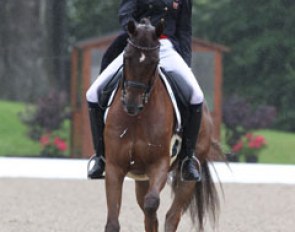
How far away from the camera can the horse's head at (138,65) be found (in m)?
7.08

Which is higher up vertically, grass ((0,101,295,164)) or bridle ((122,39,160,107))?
bridle ((122,39,160,107))

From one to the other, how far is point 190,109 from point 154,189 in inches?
46.8

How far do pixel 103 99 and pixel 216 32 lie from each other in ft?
58.3

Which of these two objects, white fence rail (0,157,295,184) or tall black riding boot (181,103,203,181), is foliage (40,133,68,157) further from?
tall black riding boot (181,103,203,181)

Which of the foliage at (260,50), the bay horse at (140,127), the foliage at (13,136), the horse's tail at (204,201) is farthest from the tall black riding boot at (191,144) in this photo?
the foliage at (260,50)

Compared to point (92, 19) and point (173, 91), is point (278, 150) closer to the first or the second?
point (92, 19)

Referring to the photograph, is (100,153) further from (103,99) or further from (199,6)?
(199,6)

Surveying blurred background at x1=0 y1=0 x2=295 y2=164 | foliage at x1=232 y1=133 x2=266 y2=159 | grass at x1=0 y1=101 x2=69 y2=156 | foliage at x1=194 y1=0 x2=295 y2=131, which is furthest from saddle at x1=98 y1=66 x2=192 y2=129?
foliage at x1=194 y1=0 x2=295 y2=131

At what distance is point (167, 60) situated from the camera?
8.22 m

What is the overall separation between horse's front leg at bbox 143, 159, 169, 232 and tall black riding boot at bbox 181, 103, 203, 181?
71 cm

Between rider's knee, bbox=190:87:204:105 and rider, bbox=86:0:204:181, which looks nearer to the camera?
rider, bbox=86:0:204:181

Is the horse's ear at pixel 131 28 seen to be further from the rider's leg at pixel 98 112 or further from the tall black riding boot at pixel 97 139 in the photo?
the tall black riding boot at pixel 97 139

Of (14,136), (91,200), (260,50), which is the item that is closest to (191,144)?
(91,200)

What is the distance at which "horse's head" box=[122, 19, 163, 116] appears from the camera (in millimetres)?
7078
